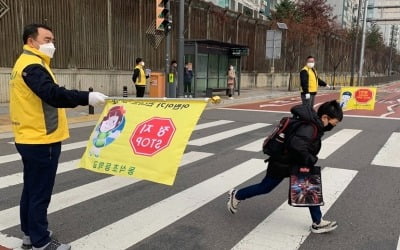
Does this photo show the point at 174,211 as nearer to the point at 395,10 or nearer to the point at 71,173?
the point at 71,173

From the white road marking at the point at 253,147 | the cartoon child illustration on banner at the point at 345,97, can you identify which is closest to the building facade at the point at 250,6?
the cartoon child illustration on banner at the point at 345,97

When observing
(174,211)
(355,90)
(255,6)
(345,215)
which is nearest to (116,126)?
(174,211)

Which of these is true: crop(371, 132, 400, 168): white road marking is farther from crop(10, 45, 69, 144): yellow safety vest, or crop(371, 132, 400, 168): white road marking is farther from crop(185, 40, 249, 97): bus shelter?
crop(185, 40, 249, 97): bus shelter

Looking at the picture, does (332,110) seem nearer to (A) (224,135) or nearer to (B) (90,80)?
(A) (224,135)

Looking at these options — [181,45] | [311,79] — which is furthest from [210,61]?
[311,79]

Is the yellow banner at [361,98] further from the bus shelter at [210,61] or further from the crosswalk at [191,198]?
the bus shelter at [210,61]

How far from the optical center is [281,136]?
13.4ft

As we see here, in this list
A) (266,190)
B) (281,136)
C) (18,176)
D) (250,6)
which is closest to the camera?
(281,136)

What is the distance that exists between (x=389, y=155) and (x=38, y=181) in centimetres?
699

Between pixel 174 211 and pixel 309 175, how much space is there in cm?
164

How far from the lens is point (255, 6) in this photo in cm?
7056

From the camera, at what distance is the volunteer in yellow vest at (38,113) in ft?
10.6

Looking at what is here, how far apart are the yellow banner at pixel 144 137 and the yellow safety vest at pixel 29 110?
660 mm

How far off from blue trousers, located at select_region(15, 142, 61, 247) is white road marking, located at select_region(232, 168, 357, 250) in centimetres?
172
